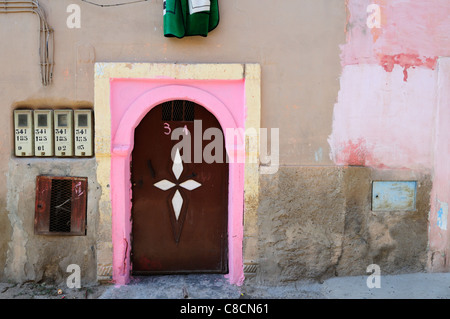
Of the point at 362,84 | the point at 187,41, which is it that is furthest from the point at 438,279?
the point at 187,41

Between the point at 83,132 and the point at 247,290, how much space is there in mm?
2372

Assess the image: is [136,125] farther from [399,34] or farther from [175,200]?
[399,34]

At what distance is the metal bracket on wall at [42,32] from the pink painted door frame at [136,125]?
675 millimetres

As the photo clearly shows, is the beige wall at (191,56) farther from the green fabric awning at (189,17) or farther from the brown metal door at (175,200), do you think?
the brown metal door at (175,200)

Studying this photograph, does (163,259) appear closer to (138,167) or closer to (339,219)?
(138,167)

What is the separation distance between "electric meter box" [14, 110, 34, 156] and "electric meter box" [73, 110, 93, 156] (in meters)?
0.46

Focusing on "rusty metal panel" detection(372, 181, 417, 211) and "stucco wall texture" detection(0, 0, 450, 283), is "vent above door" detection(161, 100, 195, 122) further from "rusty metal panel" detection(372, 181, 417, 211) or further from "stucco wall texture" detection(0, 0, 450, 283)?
"rusty metal panel" detection(372, 181, 417, 211)

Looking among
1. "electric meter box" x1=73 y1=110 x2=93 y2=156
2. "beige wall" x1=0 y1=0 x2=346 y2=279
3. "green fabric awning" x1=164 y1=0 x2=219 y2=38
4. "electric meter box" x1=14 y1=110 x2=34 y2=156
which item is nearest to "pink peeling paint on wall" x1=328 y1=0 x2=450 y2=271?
"beige wall" x1=0 y1=0 x2=346 y2=279

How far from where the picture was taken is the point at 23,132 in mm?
4055

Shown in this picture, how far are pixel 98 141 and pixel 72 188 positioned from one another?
1.87ft

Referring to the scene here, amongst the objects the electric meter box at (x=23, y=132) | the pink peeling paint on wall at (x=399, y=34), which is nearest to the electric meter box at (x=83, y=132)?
the electric meter box at (x=23, y=132)

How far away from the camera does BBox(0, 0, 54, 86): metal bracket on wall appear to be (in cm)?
396

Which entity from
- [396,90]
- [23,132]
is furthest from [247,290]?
[23,132]

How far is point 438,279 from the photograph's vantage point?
4250 millimetres
